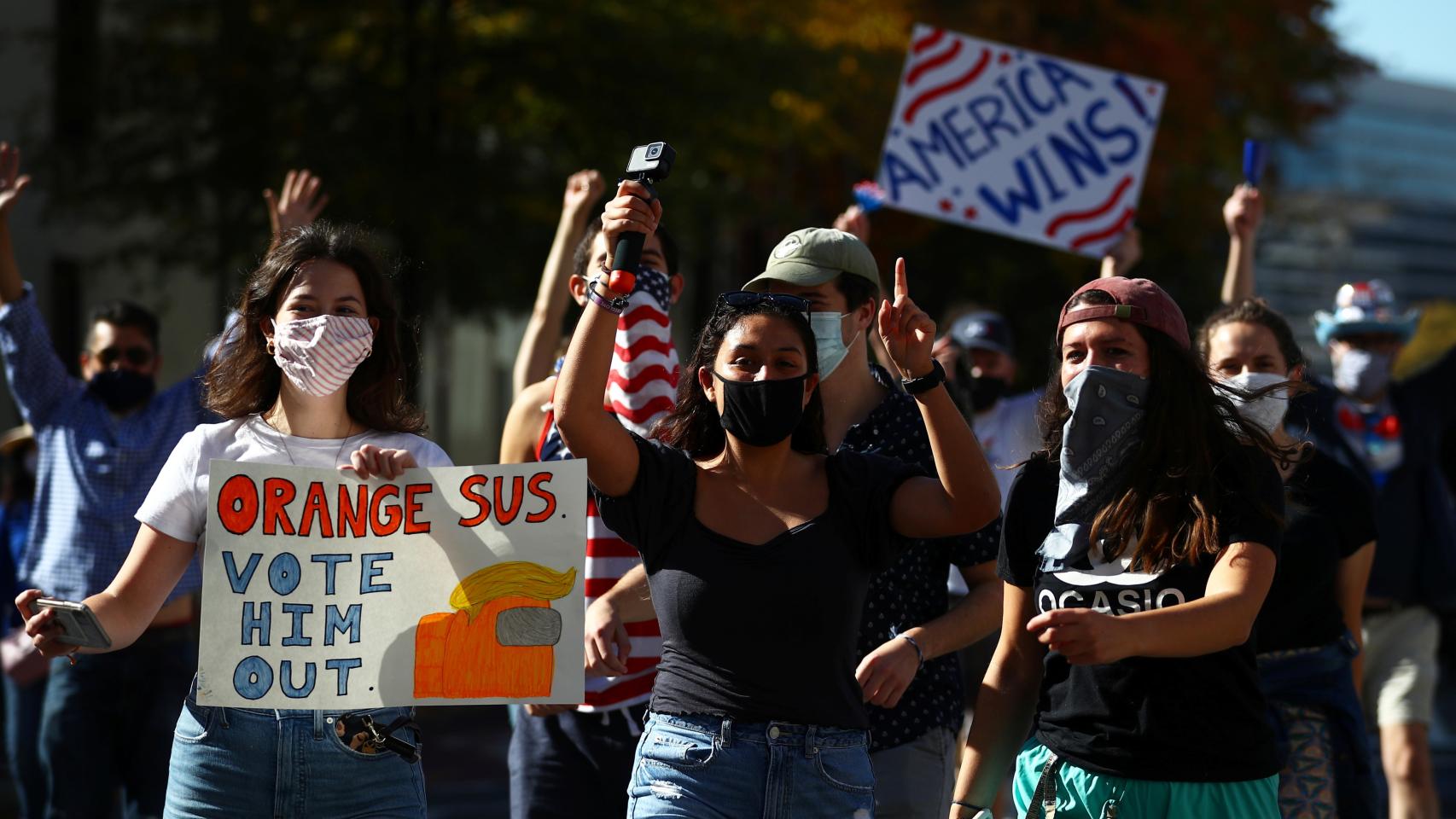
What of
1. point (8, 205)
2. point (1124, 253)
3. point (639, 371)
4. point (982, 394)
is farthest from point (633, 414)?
point (982, 394)

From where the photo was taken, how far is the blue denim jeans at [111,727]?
221 inches

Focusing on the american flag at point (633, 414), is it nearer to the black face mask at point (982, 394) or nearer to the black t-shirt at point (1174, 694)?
the black t-shirt at point (1174, 694)

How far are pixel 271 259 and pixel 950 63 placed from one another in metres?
4.76

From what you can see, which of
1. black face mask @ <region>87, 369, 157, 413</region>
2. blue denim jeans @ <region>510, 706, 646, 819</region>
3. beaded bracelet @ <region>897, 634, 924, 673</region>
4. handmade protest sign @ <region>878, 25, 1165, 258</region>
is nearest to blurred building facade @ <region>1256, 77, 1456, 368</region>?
handmade protest sign @ <region>878, 25, 1165, 258</region>

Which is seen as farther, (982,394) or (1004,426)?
(982,394)

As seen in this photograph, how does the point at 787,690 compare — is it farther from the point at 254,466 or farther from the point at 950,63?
the point at 950,63

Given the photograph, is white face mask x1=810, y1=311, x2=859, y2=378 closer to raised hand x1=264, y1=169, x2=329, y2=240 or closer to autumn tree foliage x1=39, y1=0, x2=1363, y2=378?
raised hand x1=264, y1=169, x2=329, y2=240

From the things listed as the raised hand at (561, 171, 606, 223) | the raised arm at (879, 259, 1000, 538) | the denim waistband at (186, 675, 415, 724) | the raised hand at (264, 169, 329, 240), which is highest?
the raised hand at (561, 171, 606, 223)

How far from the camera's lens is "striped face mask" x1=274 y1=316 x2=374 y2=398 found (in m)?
3.79

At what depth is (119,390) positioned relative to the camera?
6.00 metres

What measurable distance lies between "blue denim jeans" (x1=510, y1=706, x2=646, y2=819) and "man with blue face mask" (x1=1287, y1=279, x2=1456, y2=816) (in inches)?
132

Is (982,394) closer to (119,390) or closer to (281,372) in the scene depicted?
(119,390)

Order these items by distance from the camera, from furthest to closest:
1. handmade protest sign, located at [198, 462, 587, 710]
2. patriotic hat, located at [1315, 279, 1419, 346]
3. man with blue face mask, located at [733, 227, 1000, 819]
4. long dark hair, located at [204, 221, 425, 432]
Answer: patriotic hat, located at [1315, 279, 1419, 346] < man with blue face mask, located at [733, 227, 1000, 819] < long dark hair, located at [204, 221, 425, 432] < handmade protest sign, located at [198, 462, 587, 710]

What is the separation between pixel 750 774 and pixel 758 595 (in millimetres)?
343
